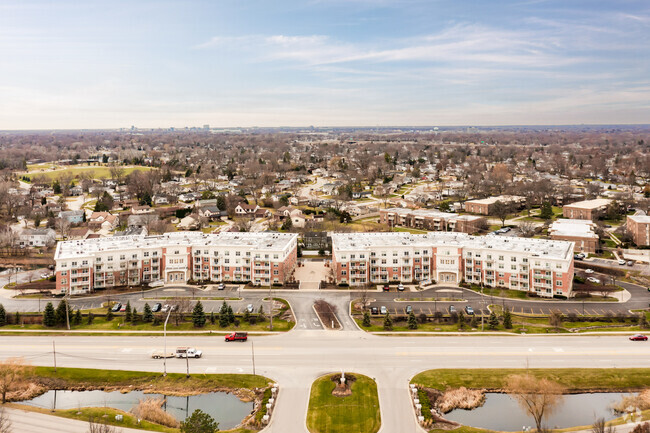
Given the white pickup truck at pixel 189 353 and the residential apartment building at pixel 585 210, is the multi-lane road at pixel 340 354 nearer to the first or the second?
the white pickup truck at pixel 189 353

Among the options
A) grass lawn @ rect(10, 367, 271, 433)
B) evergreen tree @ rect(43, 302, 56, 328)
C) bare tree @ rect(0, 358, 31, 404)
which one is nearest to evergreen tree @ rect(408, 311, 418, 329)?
grass lawn @ rect(10, 367, 271, 433)

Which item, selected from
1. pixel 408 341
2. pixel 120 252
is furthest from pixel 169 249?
pixel 408 341

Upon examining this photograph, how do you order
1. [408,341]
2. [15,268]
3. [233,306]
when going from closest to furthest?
[408,341], [233,306], [15,268]

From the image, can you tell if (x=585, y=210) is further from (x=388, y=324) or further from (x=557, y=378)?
(x=557, y=378)

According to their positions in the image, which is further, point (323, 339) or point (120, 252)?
point (120, 252)

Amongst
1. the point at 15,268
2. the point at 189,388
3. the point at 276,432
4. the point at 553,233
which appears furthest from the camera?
the point at 553,233

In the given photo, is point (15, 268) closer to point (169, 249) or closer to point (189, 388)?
point (169, 249)

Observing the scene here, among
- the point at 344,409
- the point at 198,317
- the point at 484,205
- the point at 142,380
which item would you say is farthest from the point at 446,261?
the point at 484,205

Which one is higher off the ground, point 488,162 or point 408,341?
point 488,162

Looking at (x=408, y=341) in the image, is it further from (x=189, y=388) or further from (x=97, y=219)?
(x=97, y=219)
